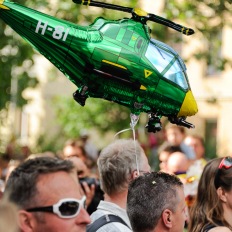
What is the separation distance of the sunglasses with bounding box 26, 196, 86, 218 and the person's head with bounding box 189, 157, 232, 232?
206cm

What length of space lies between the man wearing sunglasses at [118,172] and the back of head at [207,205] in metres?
0.49

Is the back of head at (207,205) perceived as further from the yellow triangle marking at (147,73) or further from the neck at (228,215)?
the yellow triangle marking at (147,73)

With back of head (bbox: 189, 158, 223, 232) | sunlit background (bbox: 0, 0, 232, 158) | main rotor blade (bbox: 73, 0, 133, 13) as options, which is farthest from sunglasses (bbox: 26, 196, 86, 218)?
sunlit background (bbox: 0, 0, 232, 158)

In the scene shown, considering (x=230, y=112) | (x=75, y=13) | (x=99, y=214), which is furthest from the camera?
(x=230, y=112)

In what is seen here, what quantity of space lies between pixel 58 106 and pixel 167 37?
11316 millimetres

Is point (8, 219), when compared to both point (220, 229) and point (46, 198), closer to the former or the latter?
point (46, 198)

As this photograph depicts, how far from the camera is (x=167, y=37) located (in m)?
17.7

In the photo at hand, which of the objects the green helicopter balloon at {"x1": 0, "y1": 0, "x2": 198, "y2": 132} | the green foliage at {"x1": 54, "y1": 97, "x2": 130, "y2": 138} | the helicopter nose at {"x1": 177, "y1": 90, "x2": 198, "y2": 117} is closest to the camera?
the green helicopter balloon at {"x1": 0, "y1": 0, "x2": 198, "y2": 132}

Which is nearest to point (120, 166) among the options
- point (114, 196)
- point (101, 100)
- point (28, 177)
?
point (114, 196)

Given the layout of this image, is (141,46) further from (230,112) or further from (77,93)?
(230,112)

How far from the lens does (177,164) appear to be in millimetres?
8234

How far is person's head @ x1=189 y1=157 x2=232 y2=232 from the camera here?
5.70 m

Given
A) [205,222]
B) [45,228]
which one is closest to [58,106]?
[205,222]

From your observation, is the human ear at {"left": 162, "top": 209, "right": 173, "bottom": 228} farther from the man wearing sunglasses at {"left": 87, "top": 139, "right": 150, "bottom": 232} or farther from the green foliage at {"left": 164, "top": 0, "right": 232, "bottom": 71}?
the green foliage at {"left": 164, "top": 0, "right": 232, "bottom": 71}
